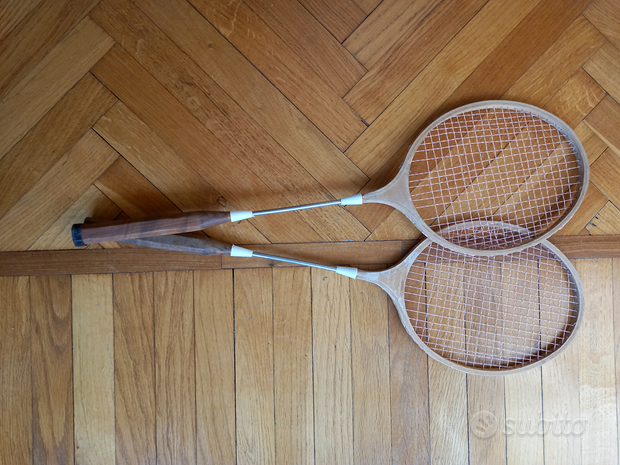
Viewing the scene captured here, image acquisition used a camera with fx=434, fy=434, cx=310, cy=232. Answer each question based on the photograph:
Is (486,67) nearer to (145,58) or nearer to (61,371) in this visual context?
(145,58)

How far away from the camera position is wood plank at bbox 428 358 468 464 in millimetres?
902

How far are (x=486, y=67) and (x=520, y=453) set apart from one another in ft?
2.62

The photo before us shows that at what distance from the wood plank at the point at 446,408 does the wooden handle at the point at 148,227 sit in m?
0.53

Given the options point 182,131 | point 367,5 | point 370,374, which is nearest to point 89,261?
point 182,131

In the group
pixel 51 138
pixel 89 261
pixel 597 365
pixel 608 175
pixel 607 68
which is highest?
pixel 607 68

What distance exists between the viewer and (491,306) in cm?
89

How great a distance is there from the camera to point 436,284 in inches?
34.9

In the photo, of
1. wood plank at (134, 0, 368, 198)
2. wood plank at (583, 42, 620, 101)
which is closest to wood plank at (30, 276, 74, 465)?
wood plank at (134, 0, 368, 198)

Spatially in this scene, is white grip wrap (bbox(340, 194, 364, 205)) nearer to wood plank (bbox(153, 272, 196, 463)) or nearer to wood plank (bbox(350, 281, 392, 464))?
wood plank (bbox(350, 281, 392, 464))

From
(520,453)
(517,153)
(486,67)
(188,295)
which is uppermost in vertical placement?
(486,67)

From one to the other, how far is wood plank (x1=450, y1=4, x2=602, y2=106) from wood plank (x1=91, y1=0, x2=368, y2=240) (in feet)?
1.19

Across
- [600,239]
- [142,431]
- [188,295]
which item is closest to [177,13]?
[188,295]

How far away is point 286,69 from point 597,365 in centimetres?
88

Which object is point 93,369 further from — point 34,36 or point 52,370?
point 34,36
